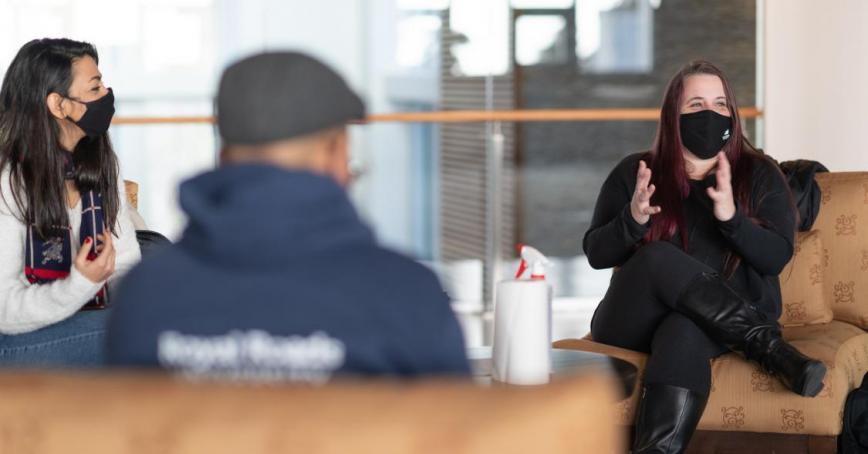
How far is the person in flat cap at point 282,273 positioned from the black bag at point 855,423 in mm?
1727

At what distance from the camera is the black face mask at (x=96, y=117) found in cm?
241

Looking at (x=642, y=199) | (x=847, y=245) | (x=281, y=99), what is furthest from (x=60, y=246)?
(x=847, y=245)

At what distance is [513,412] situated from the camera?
2.38 feet

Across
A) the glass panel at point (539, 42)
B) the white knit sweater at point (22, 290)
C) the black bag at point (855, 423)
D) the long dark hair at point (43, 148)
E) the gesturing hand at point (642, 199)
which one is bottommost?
the black bag at point (855, 423)

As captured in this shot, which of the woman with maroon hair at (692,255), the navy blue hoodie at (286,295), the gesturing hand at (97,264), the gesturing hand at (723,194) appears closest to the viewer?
the navy blue hoodie at (286,295)

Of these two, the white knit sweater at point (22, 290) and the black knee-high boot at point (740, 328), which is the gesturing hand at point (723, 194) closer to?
the black knee-high boot at point (740, 328)

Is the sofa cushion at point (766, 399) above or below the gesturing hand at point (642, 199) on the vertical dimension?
below

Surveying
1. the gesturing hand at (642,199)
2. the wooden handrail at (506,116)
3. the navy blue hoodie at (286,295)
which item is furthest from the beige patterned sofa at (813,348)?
the wooden handrail at (506,116)

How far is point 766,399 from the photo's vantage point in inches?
97.3

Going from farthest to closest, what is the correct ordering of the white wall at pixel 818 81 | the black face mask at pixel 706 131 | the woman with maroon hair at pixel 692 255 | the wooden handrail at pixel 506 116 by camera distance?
the wooden handrail at pixel 506 116
the white wall at pixel 818 81
the black face mask at pixel 706 131
the woman with maroon hair at pixel 692 255

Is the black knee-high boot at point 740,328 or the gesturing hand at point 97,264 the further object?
the black knee-high boot at point 740,328

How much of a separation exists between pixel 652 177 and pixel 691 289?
0.38m

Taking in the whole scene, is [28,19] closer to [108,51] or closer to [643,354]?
[108,51]

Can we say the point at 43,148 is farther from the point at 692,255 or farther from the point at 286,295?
the point at 286,295
